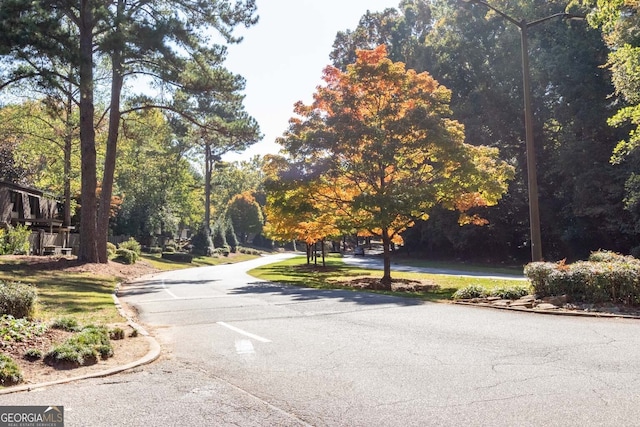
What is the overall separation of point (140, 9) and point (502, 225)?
32641mm

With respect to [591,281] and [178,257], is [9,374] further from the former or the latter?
[178,257]

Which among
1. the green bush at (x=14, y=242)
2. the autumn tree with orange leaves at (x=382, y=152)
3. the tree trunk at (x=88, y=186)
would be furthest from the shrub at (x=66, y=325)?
the green bush at (x=14, y=242)

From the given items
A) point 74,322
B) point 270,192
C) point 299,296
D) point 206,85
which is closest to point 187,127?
point 206,85

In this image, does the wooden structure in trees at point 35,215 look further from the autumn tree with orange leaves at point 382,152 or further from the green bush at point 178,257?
the autumn tree with orange leaves at point 382,152

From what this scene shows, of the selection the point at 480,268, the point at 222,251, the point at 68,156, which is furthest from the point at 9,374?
the point at 222,251

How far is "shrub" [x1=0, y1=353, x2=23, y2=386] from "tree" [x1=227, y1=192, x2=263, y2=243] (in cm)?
8884

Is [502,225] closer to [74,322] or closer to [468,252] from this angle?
[468,252]

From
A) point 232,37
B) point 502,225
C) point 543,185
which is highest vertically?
point 232,37

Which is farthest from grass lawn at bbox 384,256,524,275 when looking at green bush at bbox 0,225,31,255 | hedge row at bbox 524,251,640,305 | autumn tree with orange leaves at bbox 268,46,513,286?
green bush at bbox 0,225,31,255

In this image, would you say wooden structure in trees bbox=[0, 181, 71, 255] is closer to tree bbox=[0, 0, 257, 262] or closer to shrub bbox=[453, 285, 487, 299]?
tree bbox=[0, 0, 257, 262]

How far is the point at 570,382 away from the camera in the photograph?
5691 mm

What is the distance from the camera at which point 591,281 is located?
11.8 metres

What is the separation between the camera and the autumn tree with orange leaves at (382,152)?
1983cm

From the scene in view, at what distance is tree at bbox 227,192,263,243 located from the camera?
94.4m
